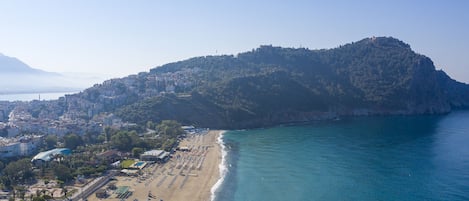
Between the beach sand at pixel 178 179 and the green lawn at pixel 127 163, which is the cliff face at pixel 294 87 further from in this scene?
the green lawn at pixel 127 163

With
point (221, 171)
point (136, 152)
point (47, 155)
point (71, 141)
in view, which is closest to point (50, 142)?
point (71, 141)

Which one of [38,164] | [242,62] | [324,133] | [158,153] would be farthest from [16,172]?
[242,62]

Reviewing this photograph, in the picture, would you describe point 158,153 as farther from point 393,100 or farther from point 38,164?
point 393,100

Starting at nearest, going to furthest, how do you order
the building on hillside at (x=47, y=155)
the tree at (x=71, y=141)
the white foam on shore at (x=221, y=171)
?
1. the white foam on shore at (x=221, y=171)
2. the building on hillside at (x=47, y=155)
3. the tree at (x=71, y=141)

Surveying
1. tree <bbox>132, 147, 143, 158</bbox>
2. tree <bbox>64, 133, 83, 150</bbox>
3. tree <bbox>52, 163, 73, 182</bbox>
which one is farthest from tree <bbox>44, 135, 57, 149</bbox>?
tree <bbox>52, 163, 73, 182</bbox>

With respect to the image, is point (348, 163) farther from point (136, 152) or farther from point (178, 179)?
point (136, 152)

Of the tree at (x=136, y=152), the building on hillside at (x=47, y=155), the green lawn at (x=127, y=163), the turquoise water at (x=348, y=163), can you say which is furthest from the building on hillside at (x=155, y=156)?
the building on hillside at (x=47, y=155)
